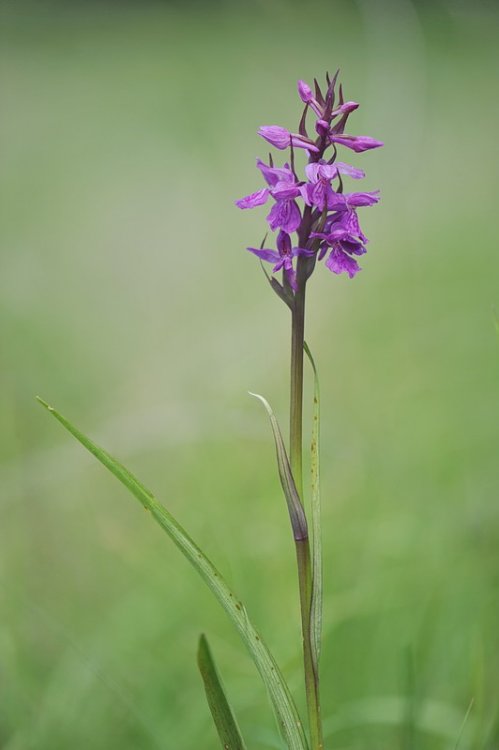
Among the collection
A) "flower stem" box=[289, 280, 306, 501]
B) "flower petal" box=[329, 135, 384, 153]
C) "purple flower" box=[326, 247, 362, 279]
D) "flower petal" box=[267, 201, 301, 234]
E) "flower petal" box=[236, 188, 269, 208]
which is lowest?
→ "flower stem" box=[289, 280, 306, 501]

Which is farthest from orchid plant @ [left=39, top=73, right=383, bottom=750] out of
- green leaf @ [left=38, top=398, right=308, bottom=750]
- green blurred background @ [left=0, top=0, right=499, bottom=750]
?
green blurred background @ [left=0, top=0, right=499, bottom=750]

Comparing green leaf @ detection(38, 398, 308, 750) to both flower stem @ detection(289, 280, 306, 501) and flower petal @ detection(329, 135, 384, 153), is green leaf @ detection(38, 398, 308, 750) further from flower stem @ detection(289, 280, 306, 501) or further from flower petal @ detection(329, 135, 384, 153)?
flower petal @ detection(329, 135, 384, 153)

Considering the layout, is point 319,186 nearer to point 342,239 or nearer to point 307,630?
point 342,239

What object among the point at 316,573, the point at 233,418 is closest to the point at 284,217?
the point at 316,573

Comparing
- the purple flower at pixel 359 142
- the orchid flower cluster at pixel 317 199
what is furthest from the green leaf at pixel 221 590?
the purple flower at pixel 359 142

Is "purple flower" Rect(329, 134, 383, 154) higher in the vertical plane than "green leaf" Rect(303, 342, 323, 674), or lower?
higher

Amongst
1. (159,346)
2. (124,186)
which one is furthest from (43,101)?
(159,346)

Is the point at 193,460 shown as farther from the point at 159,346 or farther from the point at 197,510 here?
the point at 159,346
